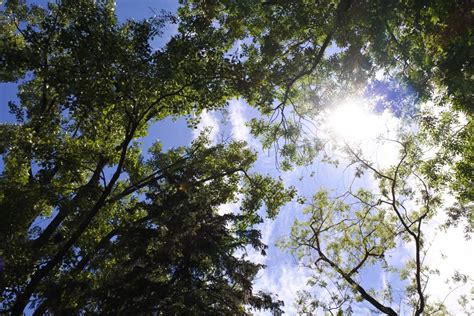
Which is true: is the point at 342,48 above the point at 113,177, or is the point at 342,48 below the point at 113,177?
above

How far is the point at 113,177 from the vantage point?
11609 millimetres

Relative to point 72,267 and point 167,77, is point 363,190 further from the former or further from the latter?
point 72,267

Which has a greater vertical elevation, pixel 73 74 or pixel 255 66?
pixel 255 66

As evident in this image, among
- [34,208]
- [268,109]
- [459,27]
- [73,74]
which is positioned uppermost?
[268,109]

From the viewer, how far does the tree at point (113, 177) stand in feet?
31.9

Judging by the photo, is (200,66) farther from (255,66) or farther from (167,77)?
(255,66)

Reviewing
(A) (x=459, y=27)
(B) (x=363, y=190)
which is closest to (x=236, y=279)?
(B) (x=363, y=190)

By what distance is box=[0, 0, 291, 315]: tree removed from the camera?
9.71 m

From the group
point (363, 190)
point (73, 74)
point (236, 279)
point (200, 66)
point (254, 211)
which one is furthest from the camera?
point (363, 190)

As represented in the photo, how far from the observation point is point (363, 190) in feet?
64.2

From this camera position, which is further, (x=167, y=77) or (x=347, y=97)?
(x=347, y=97)

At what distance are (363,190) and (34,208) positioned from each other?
16409mm

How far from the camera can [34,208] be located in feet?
41.5

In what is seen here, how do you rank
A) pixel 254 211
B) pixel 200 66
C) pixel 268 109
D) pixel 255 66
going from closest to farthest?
pixel 200 66
pixel 255 66
pixel 268 109
pixel 254 211
